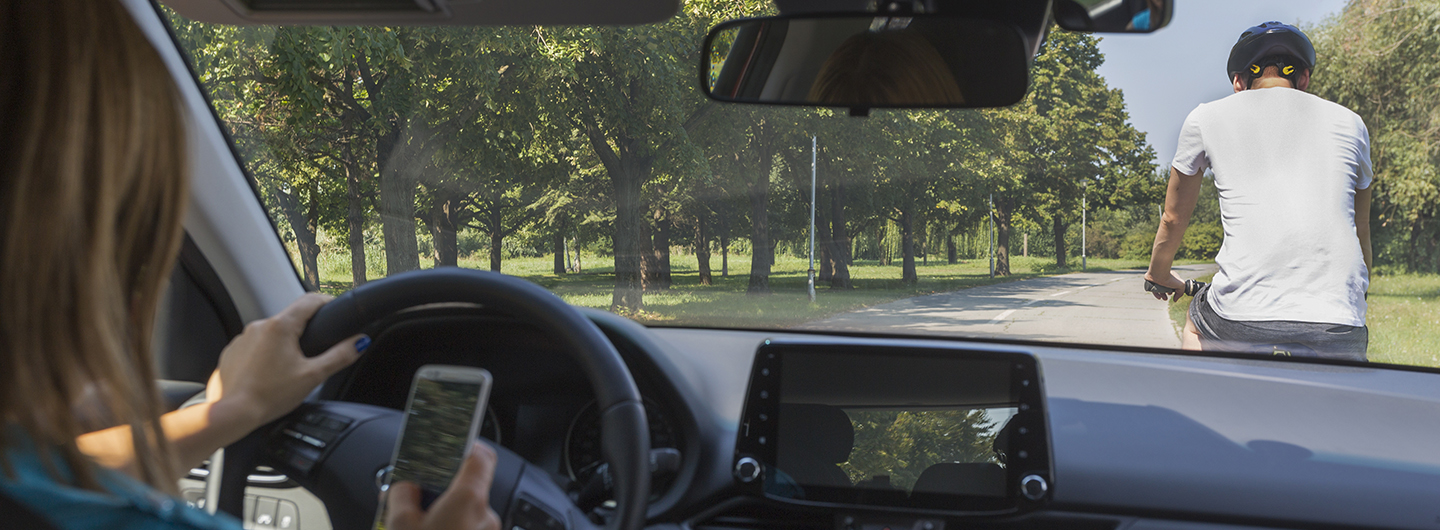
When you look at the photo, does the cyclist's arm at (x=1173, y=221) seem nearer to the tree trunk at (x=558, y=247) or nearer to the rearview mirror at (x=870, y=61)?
Result: the rearview mirror at (x=870, y=61)

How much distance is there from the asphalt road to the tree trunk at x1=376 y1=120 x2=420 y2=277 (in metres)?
2.43

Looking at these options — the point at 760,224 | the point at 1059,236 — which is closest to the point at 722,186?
the point at 760,224

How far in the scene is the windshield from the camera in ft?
14.4

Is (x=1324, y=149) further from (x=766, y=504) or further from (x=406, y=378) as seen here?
(x=406, y=378)

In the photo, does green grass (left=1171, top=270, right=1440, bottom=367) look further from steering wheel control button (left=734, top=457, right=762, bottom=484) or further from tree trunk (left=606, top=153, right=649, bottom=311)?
tree trunk (left=606, top=153, right=649, bottom=311)

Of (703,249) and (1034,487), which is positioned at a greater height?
(703,249)

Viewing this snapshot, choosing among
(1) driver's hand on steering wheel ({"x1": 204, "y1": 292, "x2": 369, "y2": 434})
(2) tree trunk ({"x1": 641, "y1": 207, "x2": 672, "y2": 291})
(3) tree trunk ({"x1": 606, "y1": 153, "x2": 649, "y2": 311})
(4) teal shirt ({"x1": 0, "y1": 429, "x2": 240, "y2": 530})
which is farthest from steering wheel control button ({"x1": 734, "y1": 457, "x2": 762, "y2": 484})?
(2) tree trunk ({"x1": 641, "y1": 207, "x2": 672, "y2": 291})

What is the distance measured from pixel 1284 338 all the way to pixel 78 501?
127 inches

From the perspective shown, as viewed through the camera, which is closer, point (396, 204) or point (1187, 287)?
point (1187, 287)

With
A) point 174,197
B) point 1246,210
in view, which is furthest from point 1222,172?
point 174,197

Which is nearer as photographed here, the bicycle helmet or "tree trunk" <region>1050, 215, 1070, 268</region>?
the bicycle helmet

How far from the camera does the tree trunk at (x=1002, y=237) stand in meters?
6.89

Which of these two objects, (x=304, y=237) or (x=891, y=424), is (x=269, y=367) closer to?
(x=891, y=424)

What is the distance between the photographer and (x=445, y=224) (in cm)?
650
